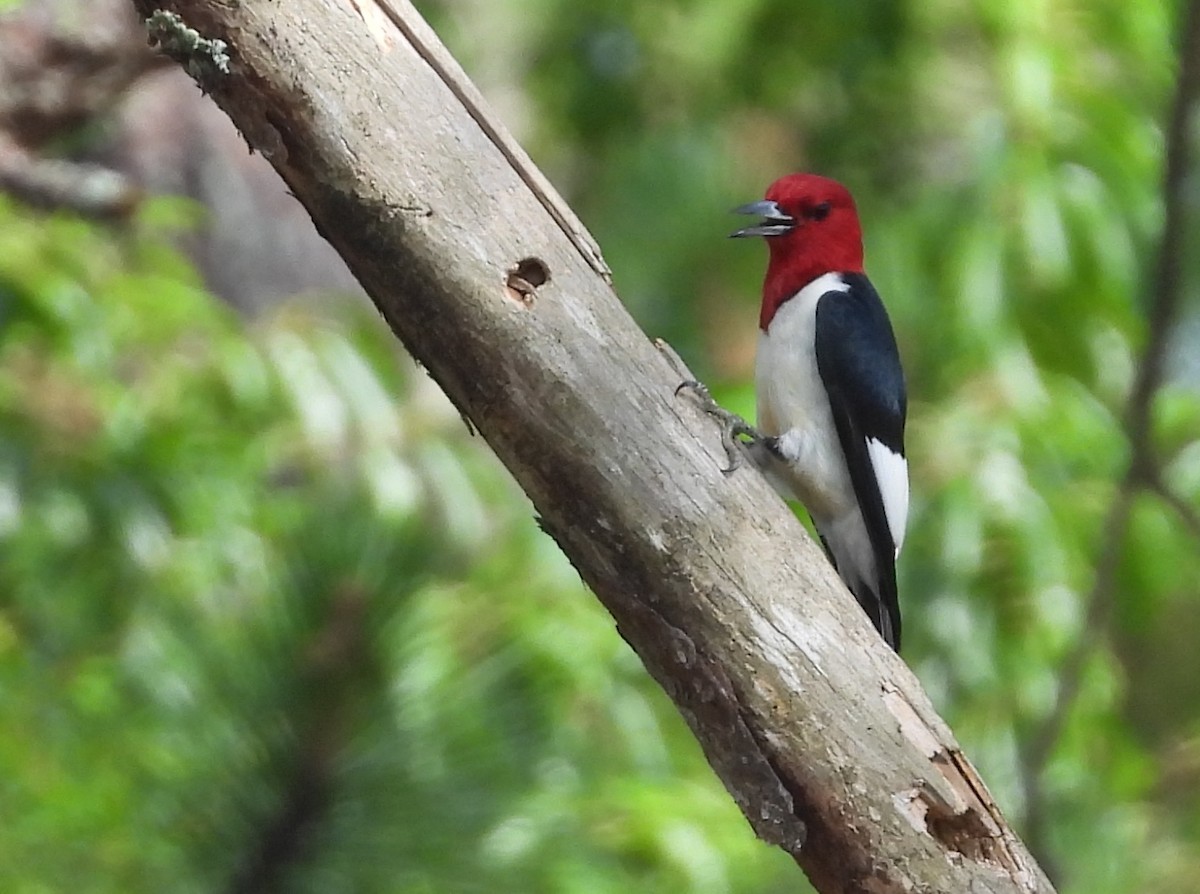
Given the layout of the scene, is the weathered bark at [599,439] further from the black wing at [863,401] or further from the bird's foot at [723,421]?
the black wing at [863,401]

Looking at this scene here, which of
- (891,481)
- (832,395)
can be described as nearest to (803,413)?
(832,395)

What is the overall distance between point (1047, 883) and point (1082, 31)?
254cm

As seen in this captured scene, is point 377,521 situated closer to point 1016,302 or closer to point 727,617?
point 727,617

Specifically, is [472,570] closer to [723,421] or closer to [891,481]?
[891,481]

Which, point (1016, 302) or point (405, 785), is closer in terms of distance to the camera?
point (405, 785)

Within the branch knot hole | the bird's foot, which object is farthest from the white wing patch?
the branch knot hole

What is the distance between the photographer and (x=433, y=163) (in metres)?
1.35

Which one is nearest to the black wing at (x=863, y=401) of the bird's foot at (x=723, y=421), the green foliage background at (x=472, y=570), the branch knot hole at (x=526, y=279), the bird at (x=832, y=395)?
the bird at (x=832, y=395)

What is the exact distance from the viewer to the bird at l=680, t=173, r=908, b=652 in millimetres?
2004

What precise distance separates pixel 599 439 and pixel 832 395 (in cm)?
75

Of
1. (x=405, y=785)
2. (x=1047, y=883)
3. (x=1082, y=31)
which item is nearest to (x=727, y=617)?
(x=1047, y=883)

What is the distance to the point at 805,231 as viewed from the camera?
213 centimetres

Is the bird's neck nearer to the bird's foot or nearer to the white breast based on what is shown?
the white breast

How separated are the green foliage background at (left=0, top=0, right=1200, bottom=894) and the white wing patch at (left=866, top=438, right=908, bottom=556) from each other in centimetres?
33
